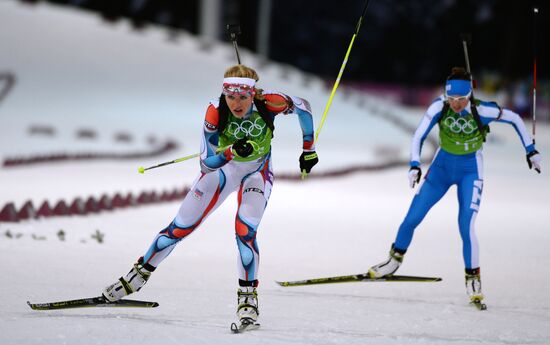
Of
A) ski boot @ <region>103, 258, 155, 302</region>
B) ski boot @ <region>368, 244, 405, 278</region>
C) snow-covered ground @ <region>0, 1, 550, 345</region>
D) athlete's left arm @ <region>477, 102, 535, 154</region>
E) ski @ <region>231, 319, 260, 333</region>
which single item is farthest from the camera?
ski boot @ <region>368, 244, 405, 278</region>

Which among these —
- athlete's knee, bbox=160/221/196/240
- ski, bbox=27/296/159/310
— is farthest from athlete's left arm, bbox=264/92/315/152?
ski, bbox=27/296/159/310

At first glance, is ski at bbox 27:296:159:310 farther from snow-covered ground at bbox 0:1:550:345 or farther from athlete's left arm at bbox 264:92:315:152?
athlete's left arm at bbox 264:92:315:152

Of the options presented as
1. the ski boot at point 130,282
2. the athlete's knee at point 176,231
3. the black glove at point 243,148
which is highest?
A: the black glove at point 243,148

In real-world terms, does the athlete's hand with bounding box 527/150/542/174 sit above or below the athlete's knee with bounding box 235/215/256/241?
above

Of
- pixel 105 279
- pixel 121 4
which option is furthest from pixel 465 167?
pixel 121 4

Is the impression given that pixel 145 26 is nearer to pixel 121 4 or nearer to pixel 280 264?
pixel 121 4

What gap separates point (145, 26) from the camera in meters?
44.3

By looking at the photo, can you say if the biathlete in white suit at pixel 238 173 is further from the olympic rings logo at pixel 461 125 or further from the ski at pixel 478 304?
the ski at pixel 478 304

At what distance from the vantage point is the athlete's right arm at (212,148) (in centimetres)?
656

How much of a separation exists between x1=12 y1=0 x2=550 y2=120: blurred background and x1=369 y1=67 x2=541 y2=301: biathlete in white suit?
34825 millimetres

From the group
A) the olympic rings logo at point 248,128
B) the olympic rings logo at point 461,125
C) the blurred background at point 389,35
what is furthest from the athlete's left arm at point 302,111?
the blurred background at point 389,35

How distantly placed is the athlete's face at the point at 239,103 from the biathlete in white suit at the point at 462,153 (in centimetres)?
200

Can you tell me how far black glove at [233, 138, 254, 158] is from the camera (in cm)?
646

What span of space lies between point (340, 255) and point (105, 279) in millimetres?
3046
